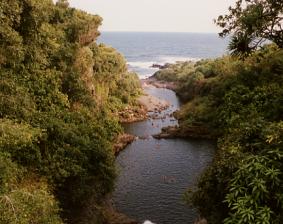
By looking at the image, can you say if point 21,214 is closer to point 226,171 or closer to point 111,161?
point 226,171

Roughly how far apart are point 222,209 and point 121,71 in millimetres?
64790

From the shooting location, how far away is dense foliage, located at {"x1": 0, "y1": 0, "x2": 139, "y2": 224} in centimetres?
2575

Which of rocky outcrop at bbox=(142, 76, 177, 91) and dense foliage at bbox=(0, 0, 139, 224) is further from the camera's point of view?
rocky outcrop at bbox=(142, 76, 177, 91)

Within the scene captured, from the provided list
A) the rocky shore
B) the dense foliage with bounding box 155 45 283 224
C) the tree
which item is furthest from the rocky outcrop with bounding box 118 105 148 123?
the tree

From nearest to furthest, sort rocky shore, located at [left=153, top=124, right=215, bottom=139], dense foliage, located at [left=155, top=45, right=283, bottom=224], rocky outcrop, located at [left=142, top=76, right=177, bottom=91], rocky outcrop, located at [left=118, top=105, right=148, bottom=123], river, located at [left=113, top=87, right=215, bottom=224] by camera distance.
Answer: dense foliage, located at [left=155, top=45, right=283, bottom=224], river, located at [left=113, top=87, right=215, bottom=224], rocky shore, located at [left=153, top=124, right=215, bottom=139], rocky outcrop, located at [left=118, top=105, right=148, bottom=123], rocky outcrop, located at [left=142, top=76, right=177, bottom=91]

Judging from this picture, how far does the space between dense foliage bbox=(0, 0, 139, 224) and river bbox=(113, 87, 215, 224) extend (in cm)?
762

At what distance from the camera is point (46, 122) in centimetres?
3014

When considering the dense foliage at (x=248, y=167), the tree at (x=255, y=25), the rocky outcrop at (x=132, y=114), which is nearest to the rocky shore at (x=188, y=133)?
the rocky outcrop at (x=132, y=114)

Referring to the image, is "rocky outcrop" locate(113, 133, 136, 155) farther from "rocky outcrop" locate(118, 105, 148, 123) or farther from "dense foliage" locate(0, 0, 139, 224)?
"dense foliage" locate(0, 0, 139, 224)

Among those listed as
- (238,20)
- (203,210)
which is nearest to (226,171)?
(203,210)

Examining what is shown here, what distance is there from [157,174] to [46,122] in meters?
22.7

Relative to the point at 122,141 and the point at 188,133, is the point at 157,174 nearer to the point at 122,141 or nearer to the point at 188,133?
the point at 122,141

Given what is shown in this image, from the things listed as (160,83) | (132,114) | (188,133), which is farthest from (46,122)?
(160,83)

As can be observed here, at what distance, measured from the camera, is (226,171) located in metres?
18.8
